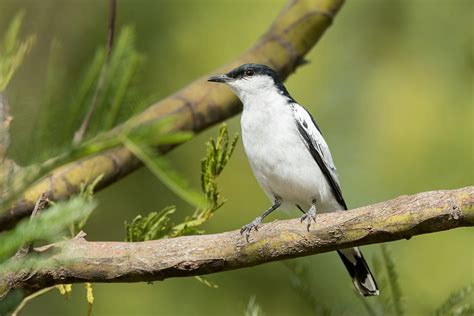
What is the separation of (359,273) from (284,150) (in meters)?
0.75

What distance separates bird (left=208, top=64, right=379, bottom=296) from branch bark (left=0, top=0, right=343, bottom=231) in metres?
0.08

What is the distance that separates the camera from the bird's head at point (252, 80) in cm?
414

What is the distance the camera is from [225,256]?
2.50 m

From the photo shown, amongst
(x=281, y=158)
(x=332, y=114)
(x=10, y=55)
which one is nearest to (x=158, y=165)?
(x=10, y=55)

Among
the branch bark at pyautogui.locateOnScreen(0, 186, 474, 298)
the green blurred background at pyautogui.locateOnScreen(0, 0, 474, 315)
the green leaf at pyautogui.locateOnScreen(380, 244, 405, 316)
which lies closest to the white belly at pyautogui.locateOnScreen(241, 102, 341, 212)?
the green blurred background at pyautogui.locateOnScreen(0, 0, 474, 315)

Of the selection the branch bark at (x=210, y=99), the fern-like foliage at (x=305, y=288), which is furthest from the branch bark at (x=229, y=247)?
the branch bark at (x=210, y=99)

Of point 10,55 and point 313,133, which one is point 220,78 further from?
point 10,55

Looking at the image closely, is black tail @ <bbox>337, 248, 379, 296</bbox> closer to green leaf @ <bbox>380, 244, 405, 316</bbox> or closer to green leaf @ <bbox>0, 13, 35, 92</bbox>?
green leaf @ <bbox>380, 244, 405, 316</bbox>

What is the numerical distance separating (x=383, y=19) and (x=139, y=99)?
520 centimetres

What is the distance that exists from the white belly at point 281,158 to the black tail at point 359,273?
0.35 meters

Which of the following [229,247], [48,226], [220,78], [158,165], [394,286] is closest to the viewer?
[48,226]

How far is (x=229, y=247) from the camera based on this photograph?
250cm

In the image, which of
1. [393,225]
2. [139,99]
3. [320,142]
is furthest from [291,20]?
[139,99]

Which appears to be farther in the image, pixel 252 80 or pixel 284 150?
pixel 252 80
